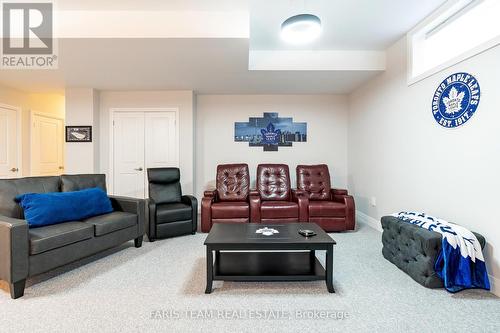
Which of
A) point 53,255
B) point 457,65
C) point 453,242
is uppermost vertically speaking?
point 457,65

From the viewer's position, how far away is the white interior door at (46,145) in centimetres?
492

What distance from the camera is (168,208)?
11.8 feet

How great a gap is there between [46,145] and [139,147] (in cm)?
213

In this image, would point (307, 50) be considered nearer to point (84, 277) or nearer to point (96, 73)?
point (96, 73)

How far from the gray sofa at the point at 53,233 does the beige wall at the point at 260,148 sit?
6.74ft

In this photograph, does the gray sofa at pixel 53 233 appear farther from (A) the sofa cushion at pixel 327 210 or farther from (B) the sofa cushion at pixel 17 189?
(A) the sofa cushion at pixel 327 210

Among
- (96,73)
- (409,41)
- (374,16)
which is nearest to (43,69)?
(96,73)

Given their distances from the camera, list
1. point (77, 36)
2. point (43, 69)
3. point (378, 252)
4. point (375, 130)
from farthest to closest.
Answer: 1. point (375, 130)
2. point (43, 69)
3. point (378, 252)
4. point (77, 36)

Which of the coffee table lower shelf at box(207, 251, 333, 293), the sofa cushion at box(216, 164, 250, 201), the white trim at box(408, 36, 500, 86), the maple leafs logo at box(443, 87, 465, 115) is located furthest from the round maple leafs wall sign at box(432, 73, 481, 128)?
the sofa cushion at box(216, 164, 250, 201)

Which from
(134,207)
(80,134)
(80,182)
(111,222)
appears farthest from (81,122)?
(111,222)

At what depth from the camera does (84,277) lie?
2.37 metres

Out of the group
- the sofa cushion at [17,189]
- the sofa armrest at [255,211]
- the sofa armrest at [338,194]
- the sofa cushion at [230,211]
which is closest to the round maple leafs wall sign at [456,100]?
the sofa armrest at [338,194]

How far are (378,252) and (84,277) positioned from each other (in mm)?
3245

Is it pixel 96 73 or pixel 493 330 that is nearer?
pixel 493 330
